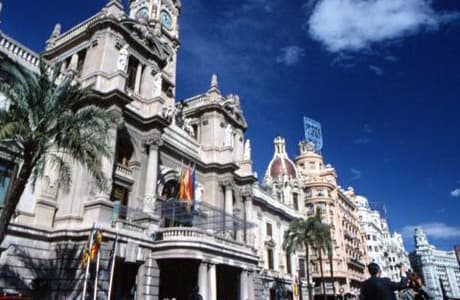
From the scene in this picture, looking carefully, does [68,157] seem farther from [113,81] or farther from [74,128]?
[74,128]

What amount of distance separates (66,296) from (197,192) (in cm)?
1566

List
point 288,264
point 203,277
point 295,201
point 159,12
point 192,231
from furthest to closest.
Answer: point 295,201
point 288,264
point 159,12
point 192,231
point 203,277

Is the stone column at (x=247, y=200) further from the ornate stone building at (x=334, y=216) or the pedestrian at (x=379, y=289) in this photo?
the pedestrian at (x=379, y=289)

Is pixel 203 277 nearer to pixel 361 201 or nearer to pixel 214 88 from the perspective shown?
pixel 214 88

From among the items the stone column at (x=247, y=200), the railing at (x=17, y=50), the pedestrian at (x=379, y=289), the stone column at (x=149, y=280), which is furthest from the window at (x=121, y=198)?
the pedestrian at (x=379, y=289)

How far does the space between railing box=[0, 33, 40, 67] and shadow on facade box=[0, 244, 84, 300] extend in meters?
10.7

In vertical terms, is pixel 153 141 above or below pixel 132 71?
below

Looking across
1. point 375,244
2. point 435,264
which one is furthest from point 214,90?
point 435,264

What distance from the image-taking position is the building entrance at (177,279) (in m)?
24.8

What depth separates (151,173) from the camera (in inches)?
1001

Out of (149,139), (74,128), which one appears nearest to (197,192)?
(149,139)

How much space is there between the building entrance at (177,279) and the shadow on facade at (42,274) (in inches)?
272

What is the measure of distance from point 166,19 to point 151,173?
23047mm

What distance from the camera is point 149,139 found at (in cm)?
2636
